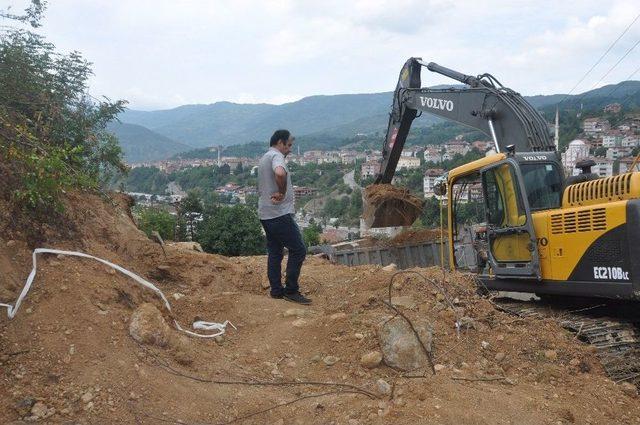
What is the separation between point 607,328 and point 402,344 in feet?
7.75

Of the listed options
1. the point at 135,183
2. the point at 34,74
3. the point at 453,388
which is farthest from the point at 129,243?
the point at 135,183

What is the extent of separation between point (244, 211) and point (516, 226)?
16.3 metres

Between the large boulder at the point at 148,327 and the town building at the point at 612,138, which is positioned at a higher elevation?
the town building at the point at 612,138

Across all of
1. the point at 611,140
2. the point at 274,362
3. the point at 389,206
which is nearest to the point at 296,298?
the point at 274,362

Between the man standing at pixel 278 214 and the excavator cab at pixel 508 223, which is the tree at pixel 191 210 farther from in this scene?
the excavator cab at pixel 508 223

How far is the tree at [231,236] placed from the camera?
2044 centimetres

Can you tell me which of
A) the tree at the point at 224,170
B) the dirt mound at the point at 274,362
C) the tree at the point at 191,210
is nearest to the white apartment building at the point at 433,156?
the tree at the point at 224,170

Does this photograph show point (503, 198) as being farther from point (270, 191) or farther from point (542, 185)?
point (270, 191)

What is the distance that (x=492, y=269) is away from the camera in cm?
634

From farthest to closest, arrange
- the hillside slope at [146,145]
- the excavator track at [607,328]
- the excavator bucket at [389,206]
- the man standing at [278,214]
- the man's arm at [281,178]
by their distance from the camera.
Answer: the hillside slope at [146,145]
the excavator bucket at [389,206]
the man standing at [278,214]
the man's arm at [281,178]
the excavator track at [607,328]

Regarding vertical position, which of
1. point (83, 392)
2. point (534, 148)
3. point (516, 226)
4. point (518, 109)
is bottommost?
point (83, 392)

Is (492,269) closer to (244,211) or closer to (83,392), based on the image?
(83,392)

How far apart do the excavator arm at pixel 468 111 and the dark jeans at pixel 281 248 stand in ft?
10.9

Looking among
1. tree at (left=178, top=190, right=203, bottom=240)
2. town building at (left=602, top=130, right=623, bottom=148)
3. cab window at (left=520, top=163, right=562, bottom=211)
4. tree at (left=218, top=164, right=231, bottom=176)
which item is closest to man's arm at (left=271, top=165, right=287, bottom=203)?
cab window at (left=520, top=163, right=562, bottom=211)
